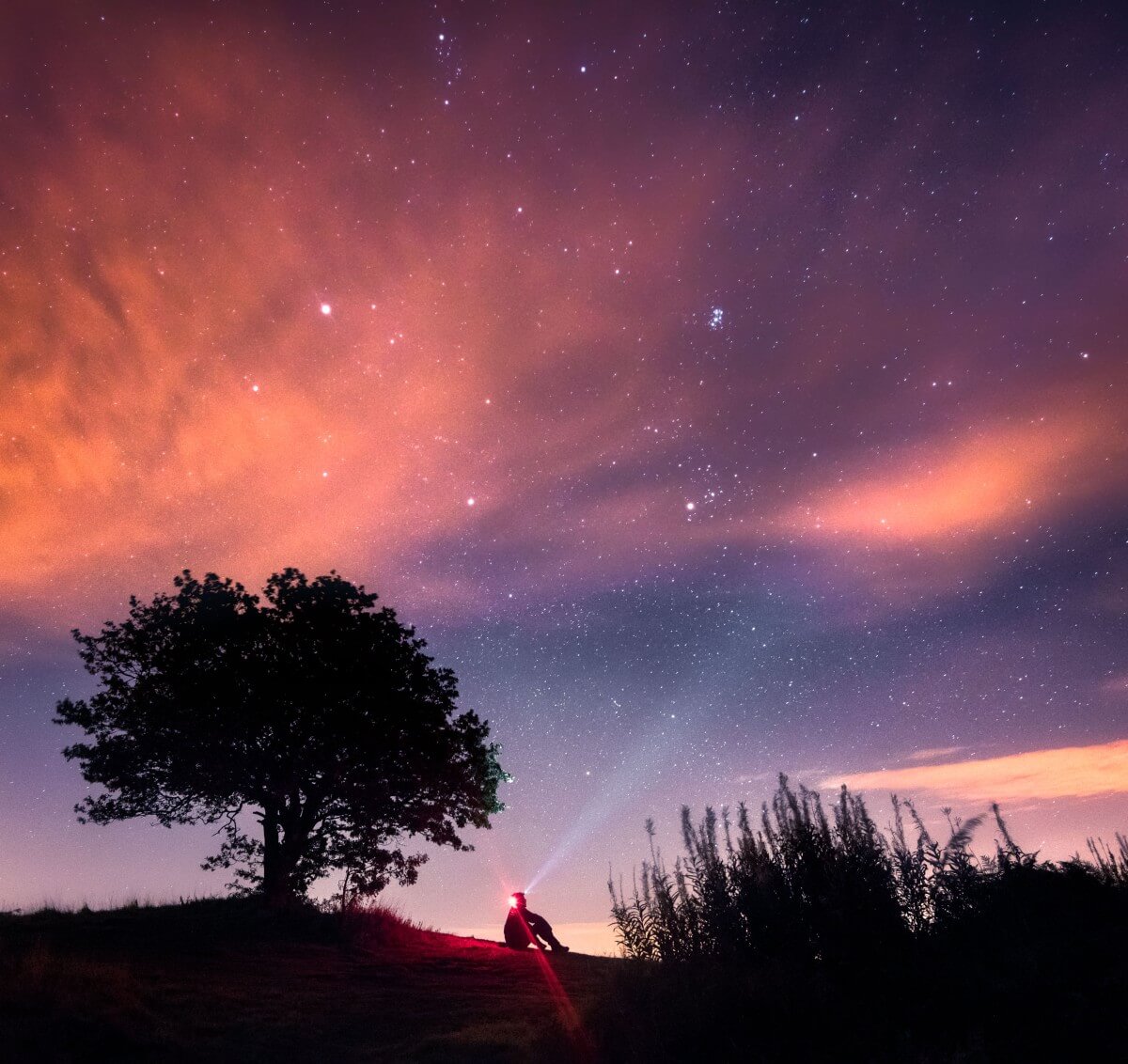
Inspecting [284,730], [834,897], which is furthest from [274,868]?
[834,897]

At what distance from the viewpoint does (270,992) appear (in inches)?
521

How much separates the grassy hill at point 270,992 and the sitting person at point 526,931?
719mm

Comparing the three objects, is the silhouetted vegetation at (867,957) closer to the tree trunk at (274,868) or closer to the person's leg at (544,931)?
the person's leg at (544,931)

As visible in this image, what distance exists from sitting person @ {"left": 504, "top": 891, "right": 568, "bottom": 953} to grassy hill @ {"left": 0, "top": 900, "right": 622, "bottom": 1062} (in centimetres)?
72

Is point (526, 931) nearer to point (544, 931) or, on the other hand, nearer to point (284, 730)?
point (544, 931)

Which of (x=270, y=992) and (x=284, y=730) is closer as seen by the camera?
(x=270, y=992)

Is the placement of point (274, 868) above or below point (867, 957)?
above

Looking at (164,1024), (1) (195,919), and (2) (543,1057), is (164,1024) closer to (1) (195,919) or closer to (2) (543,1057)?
(2) (543,1057)

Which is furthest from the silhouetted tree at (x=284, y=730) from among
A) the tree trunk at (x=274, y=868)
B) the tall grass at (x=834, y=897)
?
the tall grass at (x=834, y=897)

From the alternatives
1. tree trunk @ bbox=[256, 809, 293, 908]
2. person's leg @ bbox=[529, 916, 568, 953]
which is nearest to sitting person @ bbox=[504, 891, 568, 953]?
person's leg @ bbox=[529, 916, 568, 953]

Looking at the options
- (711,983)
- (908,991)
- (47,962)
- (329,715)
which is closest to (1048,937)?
(908,991)

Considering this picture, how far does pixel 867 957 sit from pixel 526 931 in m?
13.1

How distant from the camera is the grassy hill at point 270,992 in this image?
9.79m

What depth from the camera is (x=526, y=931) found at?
21.3 meters
